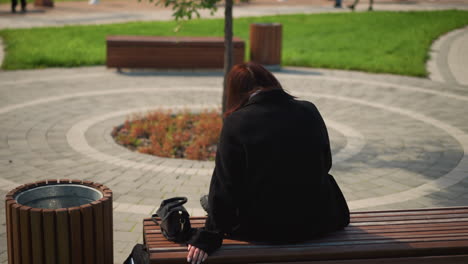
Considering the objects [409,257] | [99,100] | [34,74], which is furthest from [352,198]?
[34,74]

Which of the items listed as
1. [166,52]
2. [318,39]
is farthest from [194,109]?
[318,39]

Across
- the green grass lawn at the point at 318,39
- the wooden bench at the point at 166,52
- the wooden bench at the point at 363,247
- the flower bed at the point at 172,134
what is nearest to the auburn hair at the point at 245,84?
the wooden bench at the point at 363,247

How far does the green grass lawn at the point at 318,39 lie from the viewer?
52.9 feet

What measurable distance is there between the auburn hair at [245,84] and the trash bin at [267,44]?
1122 cm

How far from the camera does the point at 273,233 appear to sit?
13.1ft

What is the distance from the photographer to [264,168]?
12.7 feet

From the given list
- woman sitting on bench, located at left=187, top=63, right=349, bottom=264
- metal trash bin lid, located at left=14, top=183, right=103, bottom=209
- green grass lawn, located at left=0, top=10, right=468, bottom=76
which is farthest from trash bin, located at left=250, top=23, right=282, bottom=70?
woman sitting on bench, located at left=187, top=63, right=349, bottom=264

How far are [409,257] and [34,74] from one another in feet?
39.4

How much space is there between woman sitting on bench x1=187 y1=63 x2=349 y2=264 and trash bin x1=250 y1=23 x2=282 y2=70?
1118 centimetres

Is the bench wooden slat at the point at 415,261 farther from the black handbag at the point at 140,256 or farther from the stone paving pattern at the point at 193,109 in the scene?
the stone paving pattern at the point at 193,109

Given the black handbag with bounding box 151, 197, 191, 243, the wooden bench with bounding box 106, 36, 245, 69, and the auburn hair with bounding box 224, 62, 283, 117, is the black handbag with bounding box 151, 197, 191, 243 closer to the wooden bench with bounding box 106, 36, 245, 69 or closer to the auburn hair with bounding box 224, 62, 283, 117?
the auburn hair with bounding box 224, 62, 283, 117

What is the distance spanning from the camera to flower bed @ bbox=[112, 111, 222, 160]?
8.84m

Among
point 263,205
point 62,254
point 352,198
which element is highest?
point 263,205

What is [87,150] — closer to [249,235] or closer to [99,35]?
[249,235]
